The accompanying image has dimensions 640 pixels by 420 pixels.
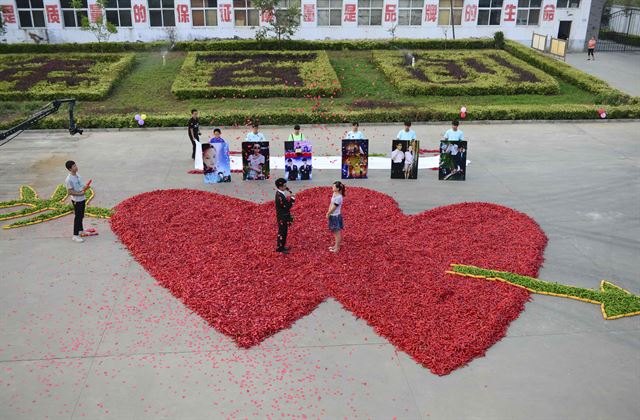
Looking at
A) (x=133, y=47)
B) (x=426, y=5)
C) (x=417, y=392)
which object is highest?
(x=426, y=5)

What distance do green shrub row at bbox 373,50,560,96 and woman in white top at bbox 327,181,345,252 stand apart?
16900mm

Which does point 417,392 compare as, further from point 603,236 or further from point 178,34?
point 178,34

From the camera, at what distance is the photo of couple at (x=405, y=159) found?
53.6 feet

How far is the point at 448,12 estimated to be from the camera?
39.6 meters

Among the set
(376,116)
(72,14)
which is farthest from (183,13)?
(376,116)

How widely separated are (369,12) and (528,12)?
10.9 m

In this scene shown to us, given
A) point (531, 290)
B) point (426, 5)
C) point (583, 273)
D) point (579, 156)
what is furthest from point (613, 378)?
point (426, 5)

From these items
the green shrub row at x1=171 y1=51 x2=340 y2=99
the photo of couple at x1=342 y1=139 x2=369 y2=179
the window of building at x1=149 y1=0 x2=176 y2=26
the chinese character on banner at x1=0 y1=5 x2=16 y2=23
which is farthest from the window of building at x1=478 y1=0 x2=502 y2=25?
the chinese character on banner at x1=0 y1=5 x2=16 y2=23

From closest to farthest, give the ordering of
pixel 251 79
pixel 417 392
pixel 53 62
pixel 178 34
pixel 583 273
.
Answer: pixel 417 392, pixel 583 273, pixel 251 79, pixel 53 62, pixel 178 34

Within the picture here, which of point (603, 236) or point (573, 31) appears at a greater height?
point (573, 31)

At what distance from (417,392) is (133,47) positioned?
3126 centimetres

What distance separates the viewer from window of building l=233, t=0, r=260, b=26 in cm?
3822

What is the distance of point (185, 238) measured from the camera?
12.6 meters

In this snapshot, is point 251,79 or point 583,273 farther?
point 251,79
